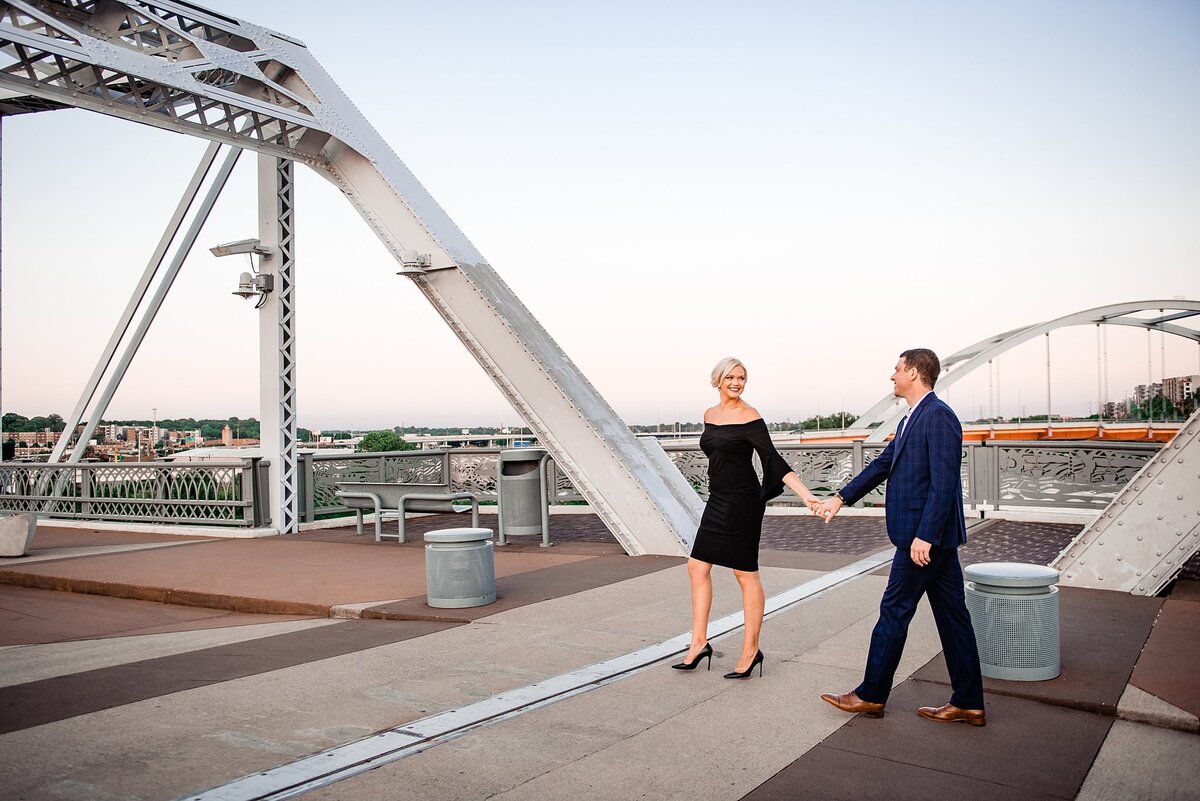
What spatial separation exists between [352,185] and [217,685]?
9161 millimetres

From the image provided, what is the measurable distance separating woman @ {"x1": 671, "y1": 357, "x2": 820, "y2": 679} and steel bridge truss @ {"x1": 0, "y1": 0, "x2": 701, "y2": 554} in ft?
17.3

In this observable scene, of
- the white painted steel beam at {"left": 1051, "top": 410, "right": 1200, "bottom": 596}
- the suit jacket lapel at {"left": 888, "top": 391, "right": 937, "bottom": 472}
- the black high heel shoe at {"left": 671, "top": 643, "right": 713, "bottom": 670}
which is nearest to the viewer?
the suit jacket lapel at {"left": 888, "top": 391, "right": 937, "bottom": 472}

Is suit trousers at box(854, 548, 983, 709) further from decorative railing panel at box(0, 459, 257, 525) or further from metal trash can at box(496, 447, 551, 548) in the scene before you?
decorative railing panel at box(0, 459, 257, 525)

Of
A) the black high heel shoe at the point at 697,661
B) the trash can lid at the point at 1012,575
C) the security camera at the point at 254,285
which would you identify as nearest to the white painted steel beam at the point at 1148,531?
the trash can lid at the point at 1012,575

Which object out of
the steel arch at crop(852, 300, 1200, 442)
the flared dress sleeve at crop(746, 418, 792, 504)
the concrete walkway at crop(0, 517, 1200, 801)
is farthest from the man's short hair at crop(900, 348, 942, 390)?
the steel arch at crop(852, 300, 1200, 442)

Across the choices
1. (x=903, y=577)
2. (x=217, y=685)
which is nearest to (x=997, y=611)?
(x=903, y=577)

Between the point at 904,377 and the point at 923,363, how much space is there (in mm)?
135

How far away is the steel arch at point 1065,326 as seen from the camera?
3781 centimetres

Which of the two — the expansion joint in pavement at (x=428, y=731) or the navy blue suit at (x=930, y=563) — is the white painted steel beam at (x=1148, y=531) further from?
the navy blue suit at (x=930, y=563)

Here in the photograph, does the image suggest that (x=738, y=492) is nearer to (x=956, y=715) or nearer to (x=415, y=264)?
(x=956, y=715)

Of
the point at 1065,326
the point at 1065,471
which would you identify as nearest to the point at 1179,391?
the point at 1065,326

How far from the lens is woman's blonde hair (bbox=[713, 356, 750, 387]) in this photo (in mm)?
5785

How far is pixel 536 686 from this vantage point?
5.73 m

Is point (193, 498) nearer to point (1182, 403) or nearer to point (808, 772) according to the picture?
point (808, 772)
